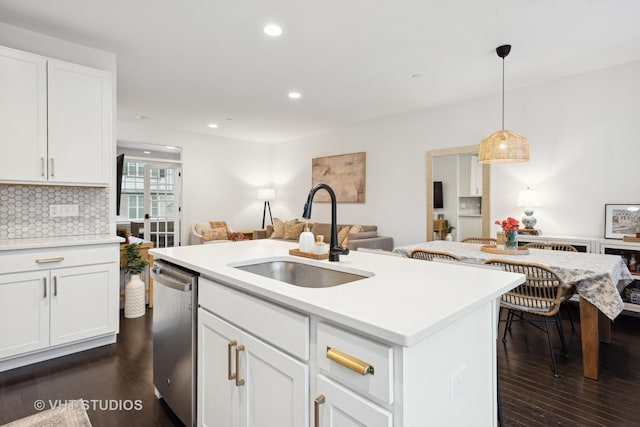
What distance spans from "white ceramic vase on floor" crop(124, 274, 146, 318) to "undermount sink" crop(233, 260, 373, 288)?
232cm

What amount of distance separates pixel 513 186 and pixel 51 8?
4.80m

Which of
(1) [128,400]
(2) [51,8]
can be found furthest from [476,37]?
(1) [128,400]

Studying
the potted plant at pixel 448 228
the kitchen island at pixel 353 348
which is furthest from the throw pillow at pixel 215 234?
the kitchen island at pixel 353 348

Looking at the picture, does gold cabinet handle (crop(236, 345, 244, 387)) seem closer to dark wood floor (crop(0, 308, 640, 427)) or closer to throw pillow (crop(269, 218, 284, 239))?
dark wood floor (crop(0, 308, 640, 427))

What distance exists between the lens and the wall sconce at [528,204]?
3.87 metres

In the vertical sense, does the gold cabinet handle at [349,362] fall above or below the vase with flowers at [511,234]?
below

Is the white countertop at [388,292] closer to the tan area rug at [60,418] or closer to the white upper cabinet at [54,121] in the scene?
the tan area rug at [60,418]

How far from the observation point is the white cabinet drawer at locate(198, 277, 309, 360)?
1.05 meters

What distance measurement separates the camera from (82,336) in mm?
2650

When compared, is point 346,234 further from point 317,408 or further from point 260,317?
point 317,408

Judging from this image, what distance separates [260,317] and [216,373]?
18.5 inches

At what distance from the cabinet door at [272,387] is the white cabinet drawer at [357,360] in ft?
0.39

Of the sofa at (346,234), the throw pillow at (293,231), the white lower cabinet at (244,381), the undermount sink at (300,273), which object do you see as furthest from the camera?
the throw pillow at (293,231)

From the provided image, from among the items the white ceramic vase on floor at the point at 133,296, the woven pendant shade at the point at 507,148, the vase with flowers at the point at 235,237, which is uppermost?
the woven pendant shade at the point at 507,148
